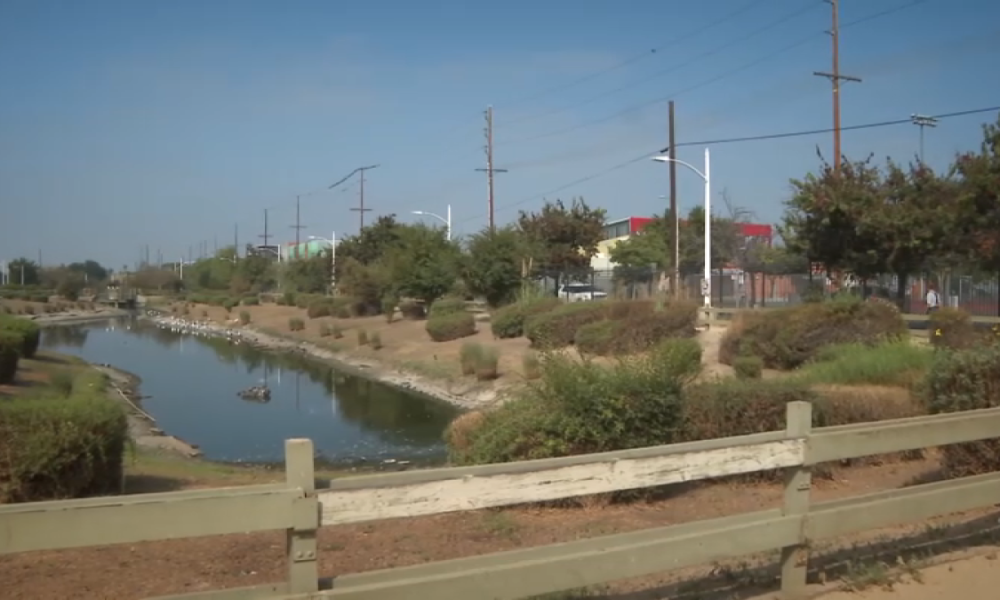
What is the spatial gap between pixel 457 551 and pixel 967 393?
487 cm

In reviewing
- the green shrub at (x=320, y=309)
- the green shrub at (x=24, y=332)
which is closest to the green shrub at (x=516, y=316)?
the green shrub at (x=24, y=332)

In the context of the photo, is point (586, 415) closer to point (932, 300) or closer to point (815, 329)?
point (815, 329)

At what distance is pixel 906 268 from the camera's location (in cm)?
3647

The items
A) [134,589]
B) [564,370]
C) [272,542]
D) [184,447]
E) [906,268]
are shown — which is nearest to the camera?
[134,589]

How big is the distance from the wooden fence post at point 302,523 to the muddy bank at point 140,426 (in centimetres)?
1120

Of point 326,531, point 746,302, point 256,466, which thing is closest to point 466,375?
point 256,466

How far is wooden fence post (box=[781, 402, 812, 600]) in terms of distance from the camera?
604 centimetres

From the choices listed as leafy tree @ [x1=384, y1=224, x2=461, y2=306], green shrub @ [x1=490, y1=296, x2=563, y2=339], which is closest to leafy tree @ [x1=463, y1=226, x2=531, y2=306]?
leafy tree @ [x1=384, y1=224, x2=461, y2=306]

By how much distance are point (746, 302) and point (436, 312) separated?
14474 mm

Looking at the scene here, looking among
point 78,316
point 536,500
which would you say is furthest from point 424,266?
point 536,500

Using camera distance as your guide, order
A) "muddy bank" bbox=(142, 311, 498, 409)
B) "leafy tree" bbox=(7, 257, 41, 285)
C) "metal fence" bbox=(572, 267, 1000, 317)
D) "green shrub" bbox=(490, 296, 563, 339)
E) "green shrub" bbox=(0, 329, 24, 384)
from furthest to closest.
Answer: "leafy tree" bbox=(7, 257, 41, 285)
"green shrub" bbox=(490, 296, 563, 339)
"metal fence" bbox=(572, 267, 1000, 317)
"muddy bank" bbox=(142, 311, 498, 409)
"green shrub" bbox=(0, 329, 24, 384)

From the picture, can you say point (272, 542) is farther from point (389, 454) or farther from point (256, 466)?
point (389, 454)

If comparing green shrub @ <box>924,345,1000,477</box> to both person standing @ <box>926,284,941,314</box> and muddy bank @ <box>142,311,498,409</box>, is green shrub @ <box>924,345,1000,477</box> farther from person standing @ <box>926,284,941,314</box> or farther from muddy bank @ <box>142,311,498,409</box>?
person standing @ <box>926,284,941,314</box>

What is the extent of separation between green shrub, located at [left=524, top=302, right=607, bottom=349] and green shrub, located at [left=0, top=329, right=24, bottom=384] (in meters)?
15.1
